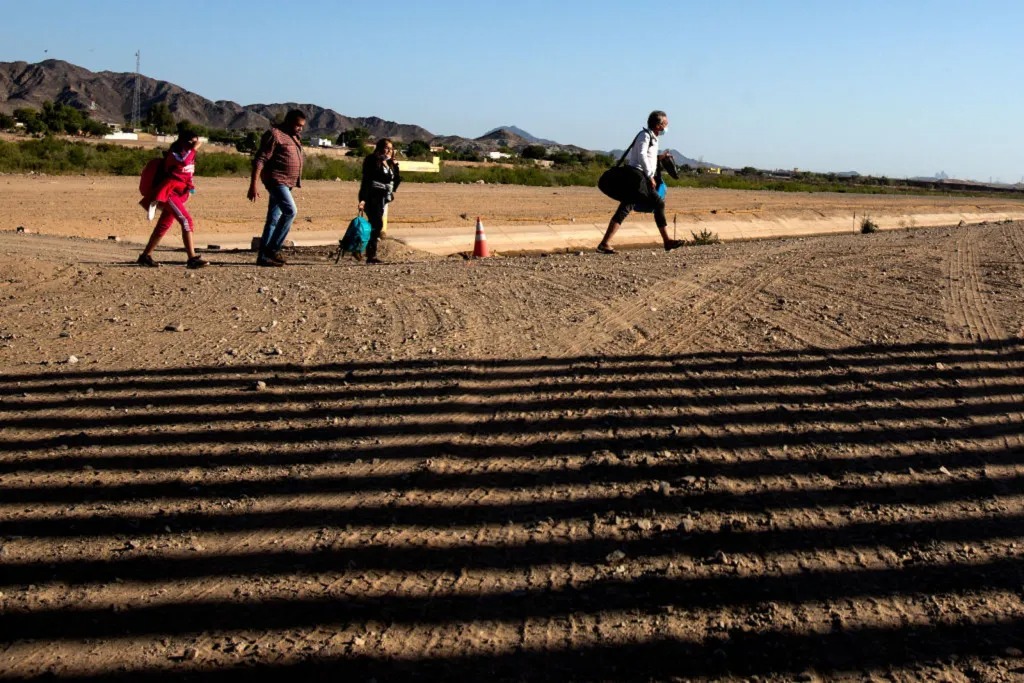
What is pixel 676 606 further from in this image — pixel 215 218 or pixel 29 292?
pixel 215 218

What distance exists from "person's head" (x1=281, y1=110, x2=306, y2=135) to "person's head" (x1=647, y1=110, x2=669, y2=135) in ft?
13.2

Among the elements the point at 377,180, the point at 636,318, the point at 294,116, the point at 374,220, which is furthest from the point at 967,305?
the point at 374,220

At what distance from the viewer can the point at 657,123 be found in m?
13.6

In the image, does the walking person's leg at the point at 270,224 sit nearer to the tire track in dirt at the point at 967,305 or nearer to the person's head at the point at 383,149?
Result: the person's head at the point at 383,149

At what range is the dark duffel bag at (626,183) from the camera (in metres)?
13.5

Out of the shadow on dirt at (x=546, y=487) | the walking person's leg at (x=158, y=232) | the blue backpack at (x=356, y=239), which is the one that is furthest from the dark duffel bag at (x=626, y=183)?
the shadow on dirt at (x=546, y=487)

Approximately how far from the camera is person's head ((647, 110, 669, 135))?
44.7ft

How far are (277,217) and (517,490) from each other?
8.52 meters

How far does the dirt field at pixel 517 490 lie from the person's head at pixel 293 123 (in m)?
3.74

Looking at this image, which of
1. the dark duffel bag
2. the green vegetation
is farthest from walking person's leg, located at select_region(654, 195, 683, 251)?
the green vegetation

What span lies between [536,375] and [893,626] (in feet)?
11.3

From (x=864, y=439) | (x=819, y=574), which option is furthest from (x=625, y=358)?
(x=819, y=574)

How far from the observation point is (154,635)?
416cm

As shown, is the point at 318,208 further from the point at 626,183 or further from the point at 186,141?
the point at 626,183
